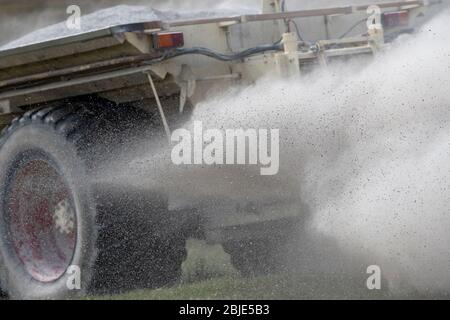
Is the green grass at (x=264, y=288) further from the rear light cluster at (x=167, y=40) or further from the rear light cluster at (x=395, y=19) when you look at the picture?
the rear light cluster at (x=395, y=19)

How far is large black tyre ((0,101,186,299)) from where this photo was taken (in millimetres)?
6086

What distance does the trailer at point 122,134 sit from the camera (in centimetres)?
596

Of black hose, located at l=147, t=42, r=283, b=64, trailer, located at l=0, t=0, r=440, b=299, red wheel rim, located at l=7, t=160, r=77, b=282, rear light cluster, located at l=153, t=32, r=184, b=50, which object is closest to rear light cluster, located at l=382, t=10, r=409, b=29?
trailer, located at l=0, t=0, r=440, b=299

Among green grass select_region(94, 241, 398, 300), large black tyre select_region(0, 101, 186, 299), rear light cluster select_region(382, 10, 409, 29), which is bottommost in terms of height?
green grass select_region(94, 241, 398, 300)

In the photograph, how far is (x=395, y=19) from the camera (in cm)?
705

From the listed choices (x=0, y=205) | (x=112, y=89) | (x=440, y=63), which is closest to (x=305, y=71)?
(x=440, y=63)

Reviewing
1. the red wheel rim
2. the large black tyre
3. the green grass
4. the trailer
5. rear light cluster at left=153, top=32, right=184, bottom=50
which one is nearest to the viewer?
the green grass

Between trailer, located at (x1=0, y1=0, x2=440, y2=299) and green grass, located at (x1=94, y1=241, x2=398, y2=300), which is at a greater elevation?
trailer, located at (x1=0, y1=0, x2=440, y2=299)

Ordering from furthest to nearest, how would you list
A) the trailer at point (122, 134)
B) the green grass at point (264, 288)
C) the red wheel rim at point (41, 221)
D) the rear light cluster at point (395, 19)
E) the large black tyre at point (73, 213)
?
the rear light cluster at point (395, 19) → the red wheel rim at point (41, 221) → the large black tyre at point (73, 213) → the trailer at point (122, 134) → the green grass at point (264, 288)

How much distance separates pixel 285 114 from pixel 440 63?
36.5 inches

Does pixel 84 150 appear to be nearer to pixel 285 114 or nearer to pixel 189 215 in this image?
pixel 189 215

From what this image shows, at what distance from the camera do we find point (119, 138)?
6.29 m

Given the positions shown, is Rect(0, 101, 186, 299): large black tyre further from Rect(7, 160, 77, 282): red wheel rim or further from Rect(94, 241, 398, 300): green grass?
Rect(94, 241, 398, 300): green grass

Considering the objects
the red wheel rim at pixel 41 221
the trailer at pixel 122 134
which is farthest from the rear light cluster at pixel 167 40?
the red wheel rim at pixel 41 221
